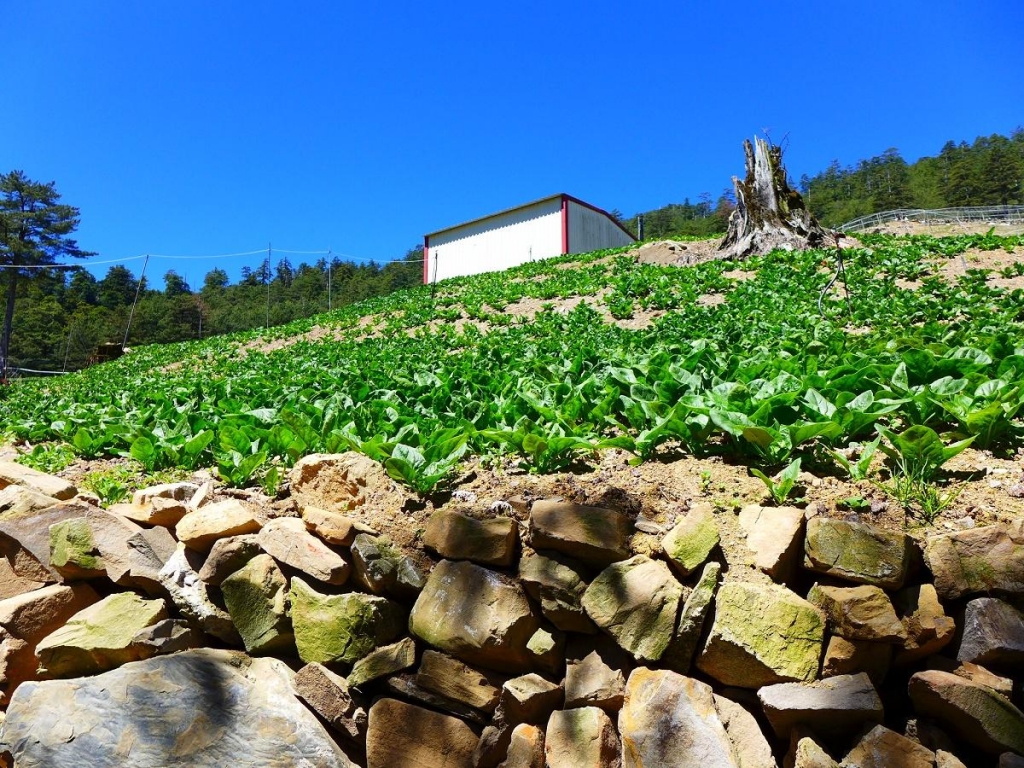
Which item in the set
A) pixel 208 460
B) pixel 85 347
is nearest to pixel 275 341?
pixel 208 460

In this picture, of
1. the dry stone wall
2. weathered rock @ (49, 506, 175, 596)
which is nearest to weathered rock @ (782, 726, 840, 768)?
the dry stone wall

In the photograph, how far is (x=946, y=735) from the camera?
63.7 inches

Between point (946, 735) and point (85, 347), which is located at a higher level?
point (85, 347)

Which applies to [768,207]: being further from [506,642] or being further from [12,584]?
[12,584]

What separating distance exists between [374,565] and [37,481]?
7.31 ft

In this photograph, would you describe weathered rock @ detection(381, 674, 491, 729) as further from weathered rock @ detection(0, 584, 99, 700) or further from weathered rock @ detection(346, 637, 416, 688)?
weathered rock @ detection(0, 584, 99, 700)

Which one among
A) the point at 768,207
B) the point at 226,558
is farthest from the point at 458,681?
the point at 768,207

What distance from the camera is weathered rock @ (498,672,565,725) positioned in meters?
1.98

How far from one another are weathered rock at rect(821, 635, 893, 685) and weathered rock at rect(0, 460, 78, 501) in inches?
132

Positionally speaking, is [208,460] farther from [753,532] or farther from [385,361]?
[385,361]

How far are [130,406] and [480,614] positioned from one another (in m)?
5.10

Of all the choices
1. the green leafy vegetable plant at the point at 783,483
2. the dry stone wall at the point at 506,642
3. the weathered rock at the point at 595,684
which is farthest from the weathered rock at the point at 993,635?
the weathered rock at the point at 595,684

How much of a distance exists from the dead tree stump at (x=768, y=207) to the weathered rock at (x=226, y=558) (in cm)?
1173

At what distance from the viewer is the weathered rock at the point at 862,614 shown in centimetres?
169
